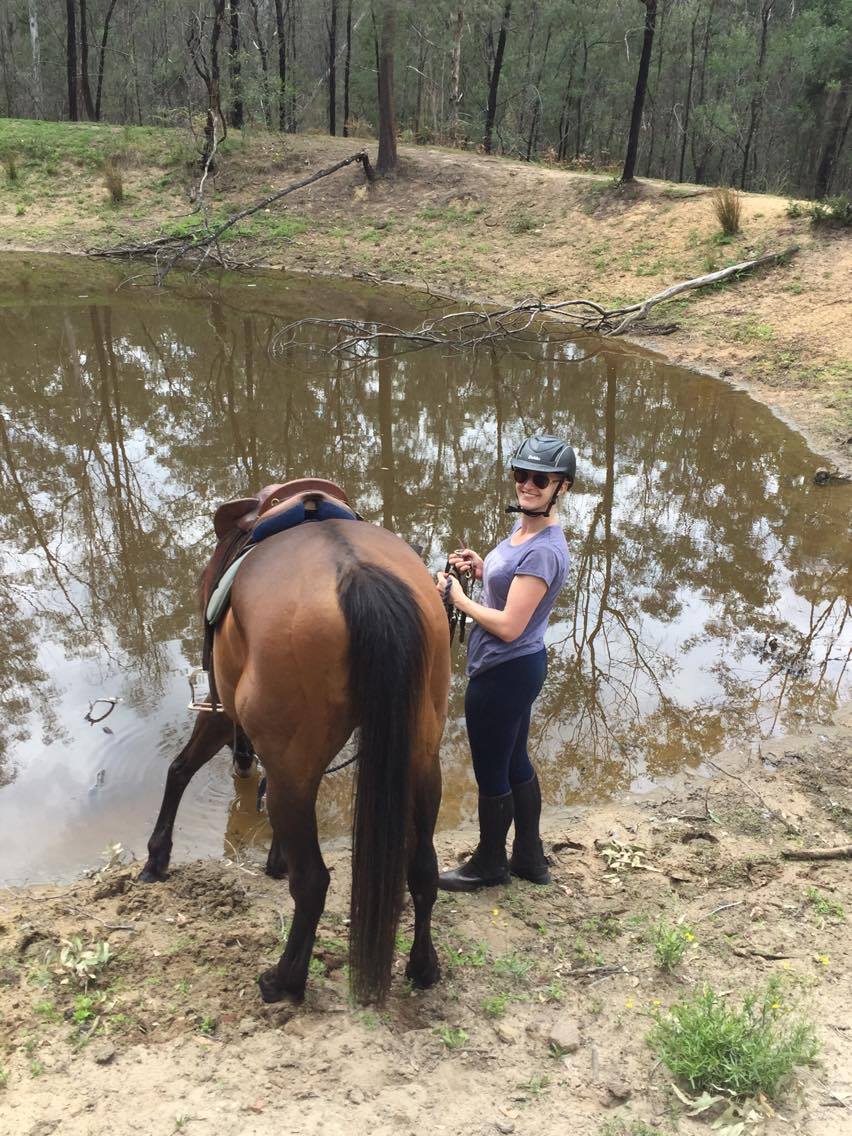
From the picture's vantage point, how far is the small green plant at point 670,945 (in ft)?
8.09

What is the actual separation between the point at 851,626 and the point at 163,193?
20.6 m

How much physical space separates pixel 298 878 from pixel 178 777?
113 cm

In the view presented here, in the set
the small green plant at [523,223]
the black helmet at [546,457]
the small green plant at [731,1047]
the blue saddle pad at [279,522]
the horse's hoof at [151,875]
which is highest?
the small green plant at [523,223]

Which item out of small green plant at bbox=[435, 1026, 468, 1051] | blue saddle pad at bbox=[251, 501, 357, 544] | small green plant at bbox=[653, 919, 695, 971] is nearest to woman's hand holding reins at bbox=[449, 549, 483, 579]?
blue saddle pad at bbox=[251, 501, 357, 544]

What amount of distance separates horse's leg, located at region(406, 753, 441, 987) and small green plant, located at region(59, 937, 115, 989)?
1.00 m

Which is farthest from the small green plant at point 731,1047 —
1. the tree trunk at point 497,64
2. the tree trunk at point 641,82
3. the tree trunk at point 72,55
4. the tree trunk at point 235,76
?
the tree trunk at point 72,55

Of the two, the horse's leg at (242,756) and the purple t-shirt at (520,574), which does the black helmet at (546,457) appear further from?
the horse's leg at (242,756)

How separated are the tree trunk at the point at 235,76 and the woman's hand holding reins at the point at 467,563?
77.7 feet

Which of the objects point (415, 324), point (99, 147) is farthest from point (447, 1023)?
point (99, 147)

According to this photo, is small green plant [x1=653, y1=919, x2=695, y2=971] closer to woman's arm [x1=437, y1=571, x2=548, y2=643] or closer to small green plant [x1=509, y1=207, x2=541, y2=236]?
woman's arm [x1=437, y1=571, x2=548, y2=643]

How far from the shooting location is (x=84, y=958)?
248 centimetres

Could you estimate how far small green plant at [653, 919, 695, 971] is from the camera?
2467 millimetres

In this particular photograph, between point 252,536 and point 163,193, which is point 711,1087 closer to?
point 252,536

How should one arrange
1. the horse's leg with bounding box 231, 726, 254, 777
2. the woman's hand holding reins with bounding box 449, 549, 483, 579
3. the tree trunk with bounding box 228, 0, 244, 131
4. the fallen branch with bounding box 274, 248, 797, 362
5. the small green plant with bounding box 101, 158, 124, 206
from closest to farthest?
1. the woman's hand holding reins with bounding box 449, 549, 483, 579
2. the horse's leg with bounding box 231, 726, 254, 777
3. the fallen branch with bounding box 274, 248, 797, 362
4. the small green plant with bounding box 101, 158, 124, 206
5. the tree trunk with bounding box 228, 0, 244, 131
